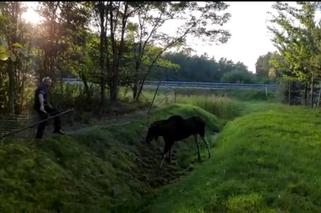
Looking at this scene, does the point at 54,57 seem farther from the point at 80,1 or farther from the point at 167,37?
the point at 167,37

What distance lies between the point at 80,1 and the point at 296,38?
761 inches

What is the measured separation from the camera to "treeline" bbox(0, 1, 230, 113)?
17688mm

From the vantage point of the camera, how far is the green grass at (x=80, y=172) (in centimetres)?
1102

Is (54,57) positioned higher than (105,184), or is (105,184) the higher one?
(54,57)

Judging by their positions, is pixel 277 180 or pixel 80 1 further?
pixel 80 1

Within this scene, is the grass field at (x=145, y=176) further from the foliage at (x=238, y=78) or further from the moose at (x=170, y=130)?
the foliage at (x=238, y=78)

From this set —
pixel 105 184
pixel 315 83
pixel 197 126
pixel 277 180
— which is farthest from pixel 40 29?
pixel 315 83

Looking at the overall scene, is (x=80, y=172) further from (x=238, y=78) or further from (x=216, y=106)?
(x=238, y=78)

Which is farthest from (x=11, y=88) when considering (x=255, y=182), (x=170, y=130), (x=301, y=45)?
(x=301, y=45)

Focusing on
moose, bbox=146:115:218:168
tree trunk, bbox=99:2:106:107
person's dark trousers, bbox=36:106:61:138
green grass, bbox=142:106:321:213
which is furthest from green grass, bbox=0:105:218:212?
tree trunk, bbox=99:2:106:107

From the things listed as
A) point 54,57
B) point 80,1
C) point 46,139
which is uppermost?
point 80,1

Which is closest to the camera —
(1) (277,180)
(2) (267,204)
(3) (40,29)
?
(2) (267,204)

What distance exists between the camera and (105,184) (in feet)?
44.5

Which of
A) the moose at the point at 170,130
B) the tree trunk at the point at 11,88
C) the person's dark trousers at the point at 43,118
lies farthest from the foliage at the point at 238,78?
the person's dark trousers at the point at 43,118
